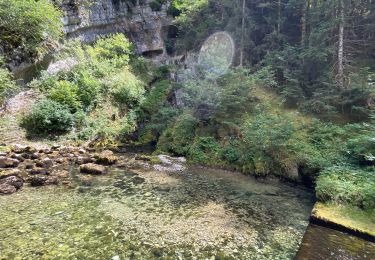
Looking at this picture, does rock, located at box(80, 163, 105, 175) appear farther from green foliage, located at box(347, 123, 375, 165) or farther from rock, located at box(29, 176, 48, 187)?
green foliage, located at box(347, 123, 375, 165)

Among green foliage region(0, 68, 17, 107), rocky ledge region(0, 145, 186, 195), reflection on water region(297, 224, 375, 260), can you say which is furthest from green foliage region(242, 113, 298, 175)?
green foliage region(0, 68, 17, 107)

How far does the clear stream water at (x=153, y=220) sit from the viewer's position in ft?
19.2

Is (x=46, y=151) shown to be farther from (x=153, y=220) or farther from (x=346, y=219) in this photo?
(x=346, y=219)

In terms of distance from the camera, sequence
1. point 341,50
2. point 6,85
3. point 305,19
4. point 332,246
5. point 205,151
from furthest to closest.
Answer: point 305,19 → point 341,50 → point 205,151 → point 6,85 → point 332,246

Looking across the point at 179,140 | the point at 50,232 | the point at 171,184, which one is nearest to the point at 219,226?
the point at 171,184

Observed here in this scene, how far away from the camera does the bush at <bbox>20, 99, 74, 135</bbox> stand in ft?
45.9

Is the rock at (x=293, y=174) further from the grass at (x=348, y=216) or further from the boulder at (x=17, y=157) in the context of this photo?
the boulder at (x=17, y=157)

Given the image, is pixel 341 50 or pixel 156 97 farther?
pixel 156 97

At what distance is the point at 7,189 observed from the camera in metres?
8.38

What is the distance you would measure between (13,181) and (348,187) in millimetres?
10655

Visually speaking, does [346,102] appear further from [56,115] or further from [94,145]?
[56,115]

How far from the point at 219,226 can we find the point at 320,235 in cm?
251

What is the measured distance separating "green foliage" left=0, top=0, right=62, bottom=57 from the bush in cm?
374

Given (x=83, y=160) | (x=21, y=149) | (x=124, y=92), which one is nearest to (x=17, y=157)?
(x=21, y=149)
